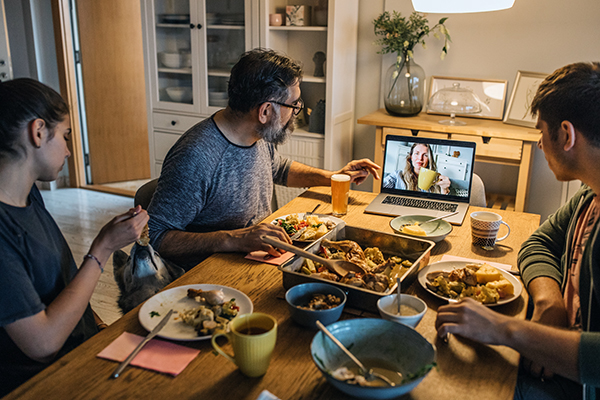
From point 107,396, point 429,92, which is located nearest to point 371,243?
point 107,396

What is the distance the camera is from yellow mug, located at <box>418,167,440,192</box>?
2.00 metres

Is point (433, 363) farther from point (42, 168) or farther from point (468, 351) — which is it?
point (42, 168)

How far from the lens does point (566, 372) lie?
969 millimetres

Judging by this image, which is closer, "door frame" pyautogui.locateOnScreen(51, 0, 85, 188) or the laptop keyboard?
the laptop keyboard

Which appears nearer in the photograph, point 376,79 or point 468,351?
point 468,351

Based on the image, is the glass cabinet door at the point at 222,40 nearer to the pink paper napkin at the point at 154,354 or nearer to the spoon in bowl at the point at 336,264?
the spoon in bowl at the point at 336,264

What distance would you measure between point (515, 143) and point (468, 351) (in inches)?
77.3

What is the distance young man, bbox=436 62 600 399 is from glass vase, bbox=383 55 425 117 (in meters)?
1.80

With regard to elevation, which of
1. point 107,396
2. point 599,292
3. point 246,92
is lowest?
point 107,396

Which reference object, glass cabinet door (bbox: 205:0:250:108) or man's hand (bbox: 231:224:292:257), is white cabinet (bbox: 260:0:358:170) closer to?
glass cabinet door (bbox: 205:0:250:108)

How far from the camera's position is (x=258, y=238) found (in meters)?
1.47

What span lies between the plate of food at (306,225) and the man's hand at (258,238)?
10 centimetres

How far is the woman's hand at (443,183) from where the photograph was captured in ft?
6.48

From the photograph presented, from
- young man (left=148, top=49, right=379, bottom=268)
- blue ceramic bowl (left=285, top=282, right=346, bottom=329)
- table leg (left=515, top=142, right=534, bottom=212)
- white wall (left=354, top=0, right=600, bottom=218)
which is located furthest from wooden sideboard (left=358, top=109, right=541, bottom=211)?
blue ceramic bowl (left=285, top=282, right=346, bottom=329)
